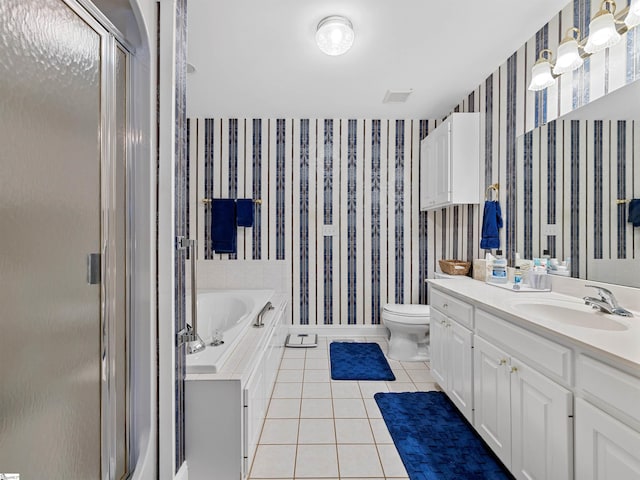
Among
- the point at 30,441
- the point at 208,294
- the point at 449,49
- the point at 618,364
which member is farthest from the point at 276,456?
the point at 449,49

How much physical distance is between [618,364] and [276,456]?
1.48m

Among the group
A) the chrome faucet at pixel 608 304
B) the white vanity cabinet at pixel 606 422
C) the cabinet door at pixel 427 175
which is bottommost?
the white vanity cabinet at pixel 606 422

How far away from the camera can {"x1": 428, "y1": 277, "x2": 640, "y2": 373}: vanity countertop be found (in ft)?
3.05

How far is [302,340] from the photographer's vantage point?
3.33 meters

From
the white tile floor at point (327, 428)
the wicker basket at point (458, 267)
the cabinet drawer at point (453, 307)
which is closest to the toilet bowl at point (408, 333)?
the white tile floor at point (327, 428)

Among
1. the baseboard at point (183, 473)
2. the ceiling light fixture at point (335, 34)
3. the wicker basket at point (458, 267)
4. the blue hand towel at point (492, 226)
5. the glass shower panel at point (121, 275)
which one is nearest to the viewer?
the glass shower panel at point (121, 275)

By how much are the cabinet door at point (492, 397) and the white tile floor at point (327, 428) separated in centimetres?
45

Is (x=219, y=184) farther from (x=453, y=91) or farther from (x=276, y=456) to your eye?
(x=276, y=456)

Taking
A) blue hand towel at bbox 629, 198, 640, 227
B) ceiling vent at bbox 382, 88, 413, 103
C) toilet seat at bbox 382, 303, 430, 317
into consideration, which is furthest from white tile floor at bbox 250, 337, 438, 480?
ceiling vent at bbox 382, 88, 413, 103

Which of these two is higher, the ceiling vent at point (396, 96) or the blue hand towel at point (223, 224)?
the ceiling vent at point (396, 96)

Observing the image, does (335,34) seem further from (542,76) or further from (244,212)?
(244,212)

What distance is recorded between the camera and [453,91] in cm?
288

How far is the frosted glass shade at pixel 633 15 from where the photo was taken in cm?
135

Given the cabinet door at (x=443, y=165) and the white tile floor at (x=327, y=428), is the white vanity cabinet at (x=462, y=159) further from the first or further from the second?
the white tile floor at (x=327, y=428)
